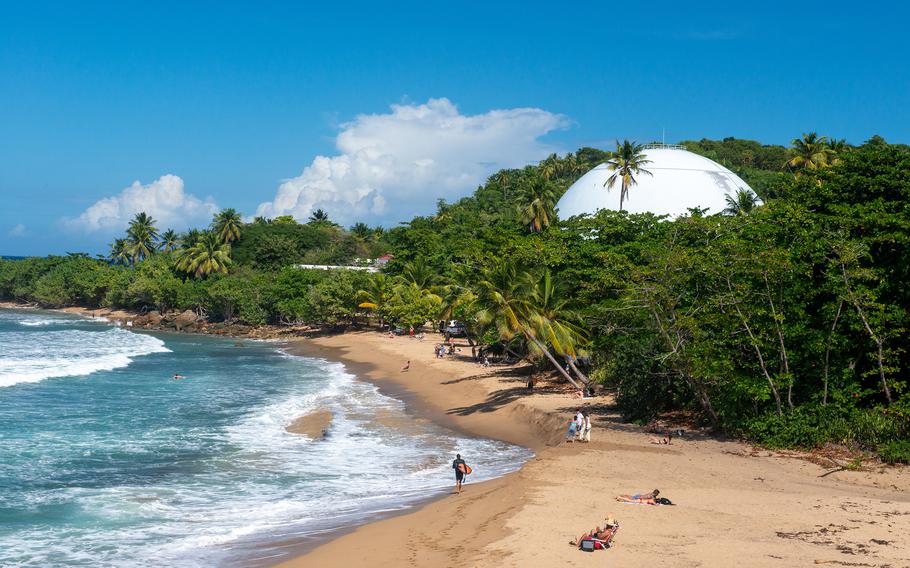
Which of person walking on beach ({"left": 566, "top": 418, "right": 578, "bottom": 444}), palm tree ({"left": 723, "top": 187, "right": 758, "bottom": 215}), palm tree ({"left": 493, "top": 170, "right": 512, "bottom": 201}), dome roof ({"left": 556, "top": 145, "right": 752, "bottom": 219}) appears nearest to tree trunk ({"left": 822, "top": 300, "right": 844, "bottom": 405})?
person walking on beach ({"left": 566, "top": 418, "right": 578, "bottom": 444})

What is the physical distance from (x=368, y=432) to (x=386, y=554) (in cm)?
1307

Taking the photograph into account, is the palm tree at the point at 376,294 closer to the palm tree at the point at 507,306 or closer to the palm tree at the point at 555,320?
the palm tree at the point at 555,320

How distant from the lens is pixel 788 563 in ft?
38.3

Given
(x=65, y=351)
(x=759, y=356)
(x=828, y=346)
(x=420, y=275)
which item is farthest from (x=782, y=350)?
(x=65, y=351)

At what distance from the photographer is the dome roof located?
66938 mm

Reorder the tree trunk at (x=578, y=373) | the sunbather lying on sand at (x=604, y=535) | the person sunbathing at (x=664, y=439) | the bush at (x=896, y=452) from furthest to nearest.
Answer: the tree trunk at (x=578, y=373) < the person sunbathing at (x=664, y=439) < the bush at (x=896, y=452) < the sunbather lying on sand at (x=604, y=535)

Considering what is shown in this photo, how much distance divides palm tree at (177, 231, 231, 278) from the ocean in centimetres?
4337

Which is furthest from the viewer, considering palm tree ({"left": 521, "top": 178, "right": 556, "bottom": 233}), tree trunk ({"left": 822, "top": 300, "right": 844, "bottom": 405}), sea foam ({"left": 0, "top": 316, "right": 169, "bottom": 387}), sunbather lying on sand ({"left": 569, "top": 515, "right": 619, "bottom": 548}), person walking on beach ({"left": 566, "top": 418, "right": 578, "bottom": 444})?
palm tree ({"left": 521, "top": 178, "right": 556, "bottom": 233})

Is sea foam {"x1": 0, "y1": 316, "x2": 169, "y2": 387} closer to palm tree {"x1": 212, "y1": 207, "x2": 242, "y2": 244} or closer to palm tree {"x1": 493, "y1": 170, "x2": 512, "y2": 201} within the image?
palm tree {"x1": 212, "y1": 207, "x2": 242, "y2": 244}

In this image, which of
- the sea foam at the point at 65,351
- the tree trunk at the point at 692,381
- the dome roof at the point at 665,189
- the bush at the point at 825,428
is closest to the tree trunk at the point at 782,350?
the bush at the point at 825,428

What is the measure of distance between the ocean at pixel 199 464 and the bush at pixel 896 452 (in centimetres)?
931

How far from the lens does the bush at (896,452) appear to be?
18.5 metres

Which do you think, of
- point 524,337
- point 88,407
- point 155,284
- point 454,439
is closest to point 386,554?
point 454,439

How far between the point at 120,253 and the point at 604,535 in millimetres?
115481
